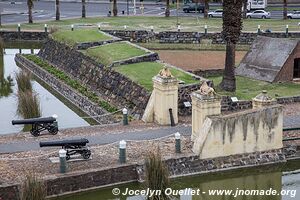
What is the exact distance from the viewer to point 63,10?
70625 mm

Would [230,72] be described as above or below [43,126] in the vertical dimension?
above

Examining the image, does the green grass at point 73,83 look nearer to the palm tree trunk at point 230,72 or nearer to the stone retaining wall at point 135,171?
the palm tree trunk at point 230,72

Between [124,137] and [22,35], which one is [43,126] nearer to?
[124,137]

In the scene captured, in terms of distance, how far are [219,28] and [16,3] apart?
124 feet

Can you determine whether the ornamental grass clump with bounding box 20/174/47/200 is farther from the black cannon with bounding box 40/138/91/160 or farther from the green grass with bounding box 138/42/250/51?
the green grass with bounding box 138/42/250/51

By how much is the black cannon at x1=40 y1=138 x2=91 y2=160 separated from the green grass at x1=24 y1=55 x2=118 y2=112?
26.5 feet

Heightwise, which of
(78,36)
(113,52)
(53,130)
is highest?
(78,36)

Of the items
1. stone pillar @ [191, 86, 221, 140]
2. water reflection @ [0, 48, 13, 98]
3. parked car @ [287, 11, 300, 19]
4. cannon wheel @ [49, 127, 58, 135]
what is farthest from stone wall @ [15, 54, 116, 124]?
parked car @ [287, 11, 300, 19]

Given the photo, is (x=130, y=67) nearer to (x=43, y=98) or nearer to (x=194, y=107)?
(x=43, y=98)

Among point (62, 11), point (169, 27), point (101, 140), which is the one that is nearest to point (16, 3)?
point (62, 11)

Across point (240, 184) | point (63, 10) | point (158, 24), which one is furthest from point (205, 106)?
point (63, 10)

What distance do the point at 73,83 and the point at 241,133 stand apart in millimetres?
14671

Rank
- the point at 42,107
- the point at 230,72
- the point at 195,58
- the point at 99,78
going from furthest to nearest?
the point at 195,58 → the point at 99,78 → the point at 42,107 → the point at 230,72

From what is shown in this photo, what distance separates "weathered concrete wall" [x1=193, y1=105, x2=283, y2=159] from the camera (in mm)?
19797
